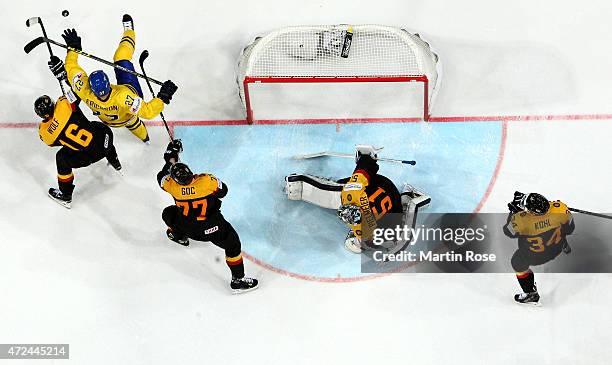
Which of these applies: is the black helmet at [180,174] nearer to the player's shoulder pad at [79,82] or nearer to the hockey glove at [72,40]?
the player's shoulder pad at [79,82]

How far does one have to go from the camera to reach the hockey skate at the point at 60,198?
23.2 feet

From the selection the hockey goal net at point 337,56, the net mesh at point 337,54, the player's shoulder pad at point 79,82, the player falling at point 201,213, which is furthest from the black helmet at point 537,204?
the player's shoulder pad at point 79,82

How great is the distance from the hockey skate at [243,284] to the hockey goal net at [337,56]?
1.56 meters

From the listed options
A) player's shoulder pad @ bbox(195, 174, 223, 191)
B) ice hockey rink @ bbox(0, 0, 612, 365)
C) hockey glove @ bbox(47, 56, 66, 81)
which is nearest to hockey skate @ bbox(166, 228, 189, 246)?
ice hockey rink @ bbox(0, 0, 612, 365)

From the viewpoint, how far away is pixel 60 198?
7.08 meters

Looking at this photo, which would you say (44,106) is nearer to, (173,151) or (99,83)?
(99,83)

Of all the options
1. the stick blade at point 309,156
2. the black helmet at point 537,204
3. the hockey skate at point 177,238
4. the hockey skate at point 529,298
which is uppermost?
the black helmet at point 537,204

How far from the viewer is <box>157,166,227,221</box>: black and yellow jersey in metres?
6.12

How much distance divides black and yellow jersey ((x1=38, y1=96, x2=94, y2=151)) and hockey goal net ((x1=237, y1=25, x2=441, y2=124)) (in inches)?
54.6

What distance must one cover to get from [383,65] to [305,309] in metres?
2.26

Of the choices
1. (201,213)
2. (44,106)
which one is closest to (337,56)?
(201,213)

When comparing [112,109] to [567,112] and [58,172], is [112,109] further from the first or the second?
[567,112]

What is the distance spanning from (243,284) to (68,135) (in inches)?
69.4

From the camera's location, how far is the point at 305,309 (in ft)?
21.5
